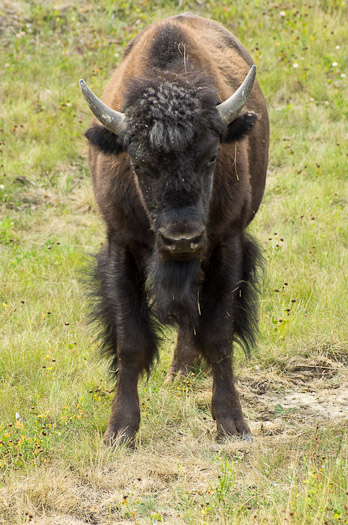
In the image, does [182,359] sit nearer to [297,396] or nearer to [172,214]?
[297,396]

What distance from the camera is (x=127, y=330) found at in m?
4.88

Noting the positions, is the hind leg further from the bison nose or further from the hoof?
the bison nose

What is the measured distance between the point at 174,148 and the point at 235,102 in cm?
56

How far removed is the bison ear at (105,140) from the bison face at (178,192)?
21cm

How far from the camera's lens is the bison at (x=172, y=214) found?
4191 millimetres

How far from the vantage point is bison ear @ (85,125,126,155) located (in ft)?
15.0

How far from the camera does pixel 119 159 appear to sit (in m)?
4.73

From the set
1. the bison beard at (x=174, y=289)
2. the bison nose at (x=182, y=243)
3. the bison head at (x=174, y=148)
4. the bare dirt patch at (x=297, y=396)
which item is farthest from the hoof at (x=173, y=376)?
the bison nose at (x=182, y=243)

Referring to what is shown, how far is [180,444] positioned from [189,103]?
1.95m

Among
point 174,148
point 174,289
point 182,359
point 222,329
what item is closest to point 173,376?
point 182,359

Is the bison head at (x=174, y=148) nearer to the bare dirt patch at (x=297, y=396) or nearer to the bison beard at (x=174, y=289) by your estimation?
the bison beard at (x=174, y=289)

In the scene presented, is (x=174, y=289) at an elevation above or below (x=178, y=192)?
below

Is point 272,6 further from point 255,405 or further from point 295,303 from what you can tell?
point 255,405

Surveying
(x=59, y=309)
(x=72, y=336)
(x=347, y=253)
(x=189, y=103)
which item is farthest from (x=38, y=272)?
(x=189, y=103)
